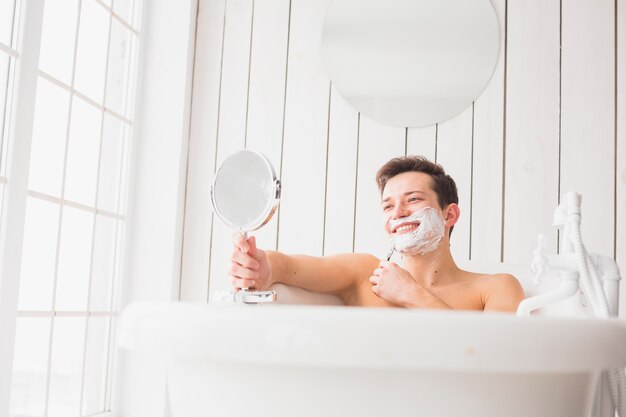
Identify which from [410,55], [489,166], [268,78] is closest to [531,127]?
[489,166]

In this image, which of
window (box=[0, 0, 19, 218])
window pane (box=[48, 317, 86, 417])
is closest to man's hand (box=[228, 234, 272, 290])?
window (box=[0, 0, 19, 218])

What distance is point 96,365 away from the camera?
86.0 inches

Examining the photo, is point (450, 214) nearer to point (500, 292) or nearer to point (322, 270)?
point (500, 292)

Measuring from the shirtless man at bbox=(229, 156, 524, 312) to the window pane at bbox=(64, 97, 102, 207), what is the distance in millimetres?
734

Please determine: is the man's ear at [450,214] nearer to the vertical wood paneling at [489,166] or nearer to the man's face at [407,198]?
the man's face at [407,198]

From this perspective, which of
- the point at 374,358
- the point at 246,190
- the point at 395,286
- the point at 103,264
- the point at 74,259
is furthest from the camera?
the point at 103,264

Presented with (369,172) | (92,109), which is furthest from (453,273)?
(92,109)

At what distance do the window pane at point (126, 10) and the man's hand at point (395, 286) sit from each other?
129cm

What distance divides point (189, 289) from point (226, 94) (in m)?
0.69

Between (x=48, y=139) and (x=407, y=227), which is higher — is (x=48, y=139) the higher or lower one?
the higher one

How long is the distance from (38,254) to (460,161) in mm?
1303

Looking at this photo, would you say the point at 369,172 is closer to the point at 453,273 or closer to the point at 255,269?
the point at 453,273

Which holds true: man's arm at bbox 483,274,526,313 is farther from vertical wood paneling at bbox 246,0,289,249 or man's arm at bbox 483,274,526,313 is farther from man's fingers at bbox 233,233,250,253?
vertical wood paneling at bbox 246,0,289,249

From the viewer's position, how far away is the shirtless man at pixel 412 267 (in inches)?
63.3
